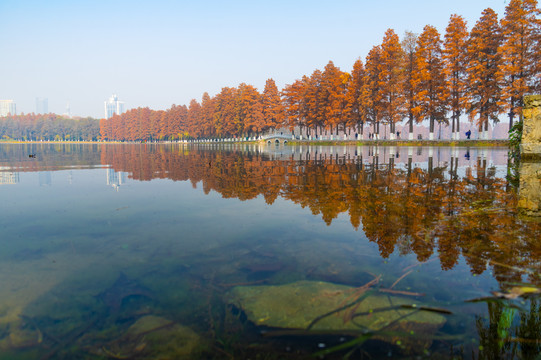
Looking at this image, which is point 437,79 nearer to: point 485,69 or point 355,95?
point 485,69

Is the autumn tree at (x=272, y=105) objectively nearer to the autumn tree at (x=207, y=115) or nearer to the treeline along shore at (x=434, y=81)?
the treeline along shore at (x=434, y=81)

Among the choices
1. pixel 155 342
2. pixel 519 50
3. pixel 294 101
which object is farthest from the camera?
pixel 294 101

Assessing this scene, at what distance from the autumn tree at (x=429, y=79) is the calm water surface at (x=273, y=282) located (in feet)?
126

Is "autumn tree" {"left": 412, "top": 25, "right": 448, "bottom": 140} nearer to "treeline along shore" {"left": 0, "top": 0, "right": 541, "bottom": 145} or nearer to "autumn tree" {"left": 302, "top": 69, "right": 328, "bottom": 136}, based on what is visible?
"treeline along shore" {"left": 0, "top": 0, "right": 541, "bottom": 145}

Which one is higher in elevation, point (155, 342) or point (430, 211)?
point (430, 211)

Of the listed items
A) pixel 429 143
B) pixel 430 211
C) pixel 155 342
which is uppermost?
pixel 429 143

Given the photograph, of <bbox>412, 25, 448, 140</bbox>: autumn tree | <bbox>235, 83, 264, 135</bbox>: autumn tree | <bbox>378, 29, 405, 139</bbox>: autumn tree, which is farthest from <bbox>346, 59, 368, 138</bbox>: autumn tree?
<bbox>235, 83, 264, 135</bbox>: autumn tree

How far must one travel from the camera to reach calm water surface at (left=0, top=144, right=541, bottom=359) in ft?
8.00

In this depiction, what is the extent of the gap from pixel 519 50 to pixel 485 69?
345 cm

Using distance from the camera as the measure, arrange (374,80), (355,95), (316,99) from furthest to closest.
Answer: (316,99), (355,95), (374,80)

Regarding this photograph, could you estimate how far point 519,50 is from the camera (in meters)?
34.3

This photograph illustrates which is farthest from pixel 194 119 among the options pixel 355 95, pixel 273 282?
pixel 273 282

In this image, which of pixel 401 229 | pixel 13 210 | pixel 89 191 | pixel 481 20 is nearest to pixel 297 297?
pixel 401 229

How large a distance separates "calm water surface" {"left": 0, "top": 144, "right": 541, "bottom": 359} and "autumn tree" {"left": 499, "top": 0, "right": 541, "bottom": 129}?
35.8 meters
